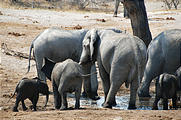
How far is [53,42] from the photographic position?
A: 12.6 m

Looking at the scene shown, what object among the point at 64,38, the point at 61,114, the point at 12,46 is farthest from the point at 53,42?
the point at 12,46

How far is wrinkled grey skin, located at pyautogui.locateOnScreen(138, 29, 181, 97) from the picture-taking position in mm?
10773

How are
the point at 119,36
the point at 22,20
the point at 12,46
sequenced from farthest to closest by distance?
the point at 22,20
the point at 12,46
the point at 119,36

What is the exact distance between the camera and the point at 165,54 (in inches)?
430

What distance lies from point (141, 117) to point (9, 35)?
13.3 meters

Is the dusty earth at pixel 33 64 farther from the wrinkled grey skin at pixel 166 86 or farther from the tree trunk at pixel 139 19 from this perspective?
the tree trunk at pixel 139 19

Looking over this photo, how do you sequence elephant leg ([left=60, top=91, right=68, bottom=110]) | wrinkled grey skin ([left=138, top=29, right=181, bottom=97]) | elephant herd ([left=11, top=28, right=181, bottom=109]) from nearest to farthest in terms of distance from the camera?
elephant leg ([left=60, top=91, right=68, bottom=110]) < elephant herd ([left=11, top=28, right=181, bottom=109]) < wrinkled grey skin ([left=138, top=29, right=181, bottom=97])

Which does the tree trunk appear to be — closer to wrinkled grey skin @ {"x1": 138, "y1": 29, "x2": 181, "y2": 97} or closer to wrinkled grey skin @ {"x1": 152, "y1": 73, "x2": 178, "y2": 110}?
wrinkled grey skin @ {"x1": 138, "y1": 29, "x2": 181, "y2": 97}

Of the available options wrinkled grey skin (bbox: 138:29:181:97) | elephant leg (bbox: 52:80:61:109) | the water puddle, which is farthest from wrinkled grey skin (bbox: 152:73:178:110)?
elephant leg (bbox: 52:80:61:109)

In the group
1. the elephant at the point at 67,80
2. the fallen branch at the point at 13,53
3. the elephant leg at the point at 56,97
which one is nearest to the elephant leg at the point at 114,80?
the elephant at the point at 67,80

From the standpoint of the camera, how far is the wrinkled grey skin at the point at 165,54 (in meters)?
10.8

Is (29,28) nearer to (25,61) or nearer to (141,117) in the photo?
(25,61)

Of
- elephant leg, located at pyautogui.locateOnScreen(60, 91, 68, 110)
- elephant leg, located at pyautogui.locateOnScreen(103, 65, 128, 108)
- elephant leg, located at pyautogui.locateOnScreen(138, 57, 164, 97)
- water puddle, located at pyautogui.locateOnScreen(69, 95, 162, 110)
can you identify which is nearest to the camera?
elephant leg, located at pyautogui.locateOnScreen(60, 91, 68, 110)

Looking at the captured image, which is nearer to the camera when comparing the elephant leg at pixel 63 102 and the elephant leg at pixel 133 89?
the elephant leg at pixel 63 102
